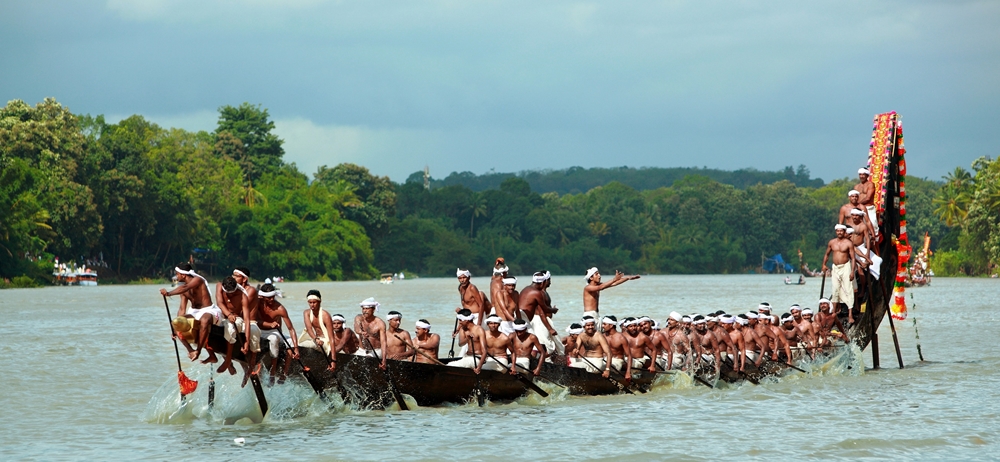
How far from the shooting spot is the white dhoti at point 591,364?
18.8m

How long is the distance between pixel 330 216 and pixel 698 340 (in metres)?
78.5

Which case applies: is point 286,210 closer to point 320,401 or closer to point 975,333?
point 975,333

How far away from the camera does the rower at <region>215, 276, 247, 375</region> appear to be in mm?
14977

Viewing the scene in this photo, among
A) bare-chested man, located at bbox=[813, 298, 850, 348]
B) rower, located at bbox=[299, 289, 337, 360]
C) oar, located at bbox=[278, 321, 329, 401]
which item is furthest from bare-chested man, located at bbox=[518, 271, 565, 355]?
bare-chested man, located at bbox=[813, 298, 850, 348]

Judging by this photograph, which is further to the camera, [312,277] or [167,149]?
[312,277]

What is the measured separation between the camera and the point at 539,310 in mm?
19141

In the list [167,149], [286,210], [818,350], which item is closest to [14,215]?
[167,149]

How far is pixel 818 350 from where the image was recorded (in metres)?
22.3

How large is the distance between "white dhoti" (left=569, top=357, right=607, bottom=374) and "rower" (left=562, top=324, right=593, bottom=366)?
3 cm

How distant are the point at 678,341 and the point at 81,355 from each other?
51.2ft

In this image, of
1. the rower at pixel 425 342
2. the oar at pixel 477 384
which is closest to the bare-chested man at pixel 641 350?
the oar at pixel 477 384

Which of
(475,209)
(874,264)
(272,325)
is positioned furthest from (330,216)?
(272,325)

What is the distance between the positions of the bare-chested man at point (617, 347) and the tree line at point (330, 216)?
51104 millimetres

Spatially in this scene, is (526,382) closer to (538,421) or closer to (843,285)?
(538,421)
